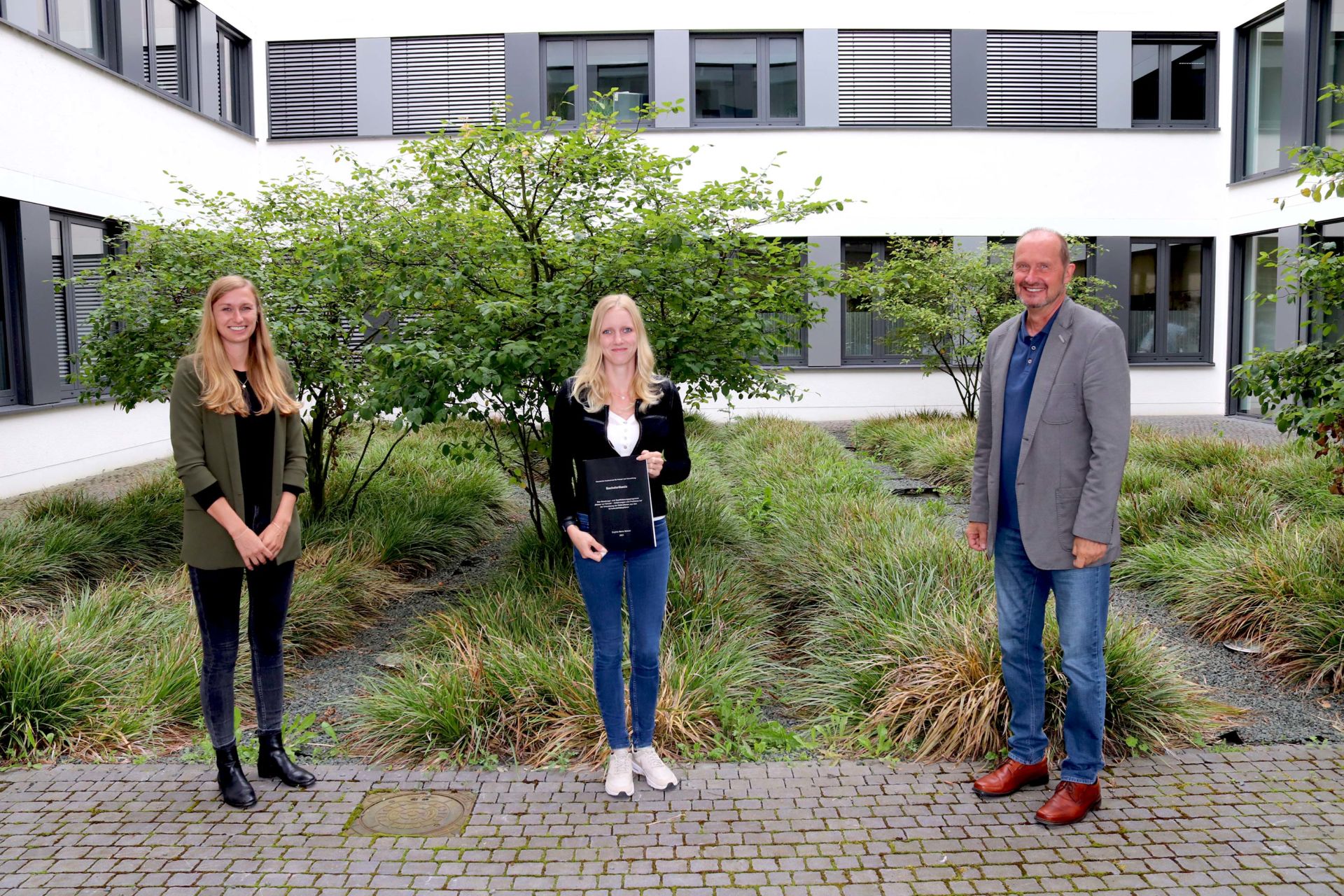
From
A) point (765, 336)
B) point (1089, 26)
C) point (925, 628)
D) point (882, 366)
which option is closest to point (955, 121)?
point (1089, 26)

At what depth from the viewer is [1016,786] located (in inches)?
156

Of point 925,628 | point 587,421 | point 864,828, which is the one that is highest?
point 587,421

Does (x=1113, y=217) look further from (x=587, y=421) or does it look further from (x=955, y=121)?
(x=587, y=421)

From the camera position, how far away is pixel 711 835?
3672 mm

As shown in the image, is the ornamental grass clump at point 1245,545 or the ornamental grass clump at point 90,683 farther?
the ornamental grass clump at point 1245,545

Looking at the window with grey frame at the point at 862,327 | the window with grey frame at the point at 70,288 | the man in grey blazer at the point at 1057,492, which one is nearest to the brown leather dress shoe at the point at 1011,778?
the man in grey blazer at the point at 1057,492

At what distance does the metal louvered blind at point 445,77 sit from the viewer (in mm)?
17828

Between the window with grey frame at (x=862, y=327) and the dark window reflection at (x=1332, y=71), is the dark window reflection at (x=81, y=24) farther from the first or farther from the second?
the dark window reflection at (x=1332, y=71)

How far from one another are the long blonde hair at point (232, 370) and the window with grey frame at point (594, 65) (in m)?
14.6

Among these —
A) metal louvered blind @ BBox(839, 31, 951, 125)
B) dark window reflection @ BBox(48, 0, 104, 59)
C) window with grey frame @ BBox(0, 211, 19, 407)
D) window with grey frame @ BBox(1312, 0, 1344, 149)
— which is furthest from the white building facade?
window with grey frame @ BBox(0, 211, 19, 407)

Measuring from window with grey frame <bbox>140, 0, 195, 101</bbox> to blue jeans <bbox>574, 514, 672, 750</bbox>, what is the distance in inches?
506

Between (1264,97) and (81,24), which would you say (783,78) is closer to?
(1264,97)

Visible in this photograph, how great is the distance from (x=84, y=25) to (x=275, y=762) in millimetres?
11880

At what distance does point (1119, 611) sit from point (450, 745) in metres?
3.95
